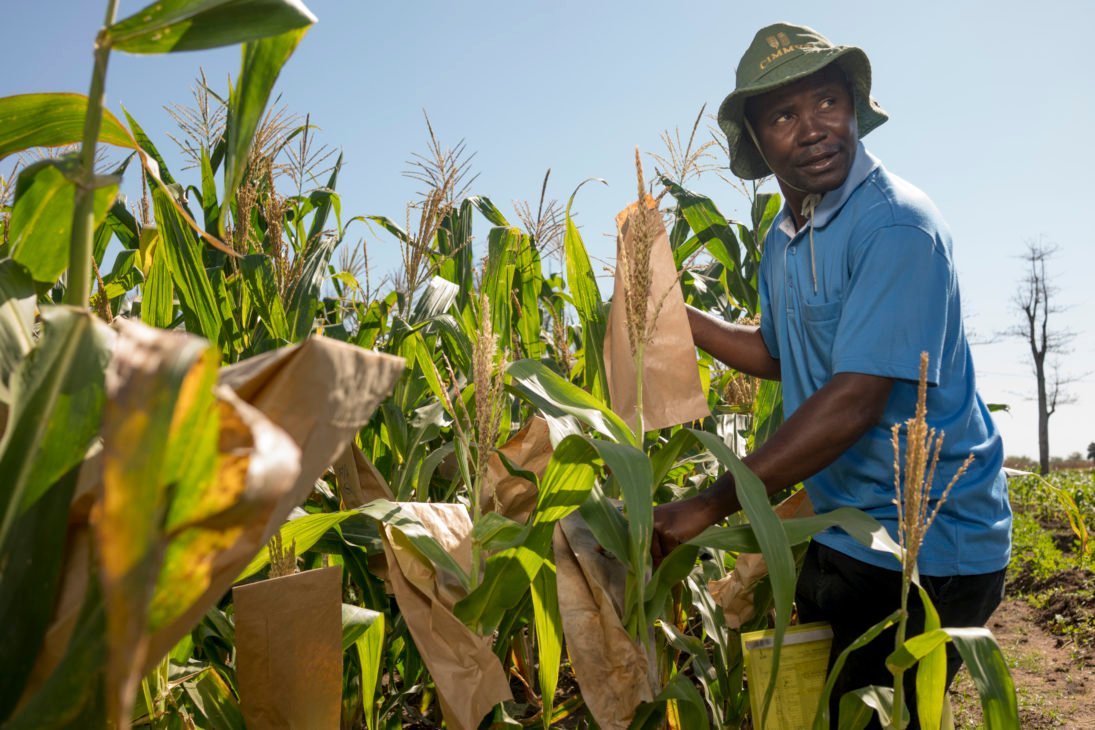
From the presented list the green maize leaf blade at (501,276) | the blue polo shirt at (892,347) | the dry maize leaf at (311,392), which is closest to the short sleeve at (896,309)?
the blue polo shirt at (892,347)

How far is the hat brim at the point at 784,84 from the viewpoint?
203 cm

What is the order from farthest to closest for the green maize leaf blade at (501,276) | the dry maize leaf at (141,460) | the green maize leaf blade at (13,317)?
1. the green maize leaf blade at (501,276)
2. the green maize leaf blade at (13,317)
3. the dry maize leaf at (141,460)

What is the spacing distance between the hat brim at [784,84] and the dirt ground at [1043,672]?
2.11 metres

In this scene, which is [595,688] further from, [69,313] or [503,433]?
[69,313]

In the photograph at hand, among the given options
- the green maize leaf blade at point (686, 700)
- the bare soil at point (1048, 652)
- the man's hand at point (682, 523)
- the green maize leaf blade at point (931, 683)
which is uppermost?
the man's hand at point (682, 523)

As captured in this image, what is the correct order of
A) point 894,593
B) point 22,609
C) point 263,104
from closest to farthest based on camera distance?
point 22,609 → point 263,104 → point 894,593

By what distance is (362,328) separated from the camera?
2.55m

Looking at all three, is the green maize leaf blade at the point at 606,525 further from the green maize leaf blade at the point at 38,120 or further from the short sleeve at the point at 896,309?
the green maize leaf blade at the point at 38,120

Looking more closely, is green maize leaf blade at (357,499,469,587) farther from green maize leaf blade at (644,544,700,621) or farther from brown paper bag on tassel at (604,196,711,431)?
brown paper bag on tassel at (604,196,711,431)

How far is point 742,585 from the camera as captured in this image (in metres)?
2.24

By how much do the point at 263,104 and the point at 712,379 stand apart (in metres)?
2.77

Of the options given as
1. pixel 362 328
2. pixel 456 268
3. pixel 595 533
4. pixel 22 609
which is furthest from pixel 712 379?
pixel 22 609

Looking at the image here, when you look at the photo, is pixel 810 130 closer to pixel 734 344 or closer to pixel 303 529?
pixel 734 344

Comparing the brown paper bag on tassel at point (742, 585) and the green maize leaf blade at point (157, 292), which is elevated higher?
the green maize leaf blade at point (157, 292)
